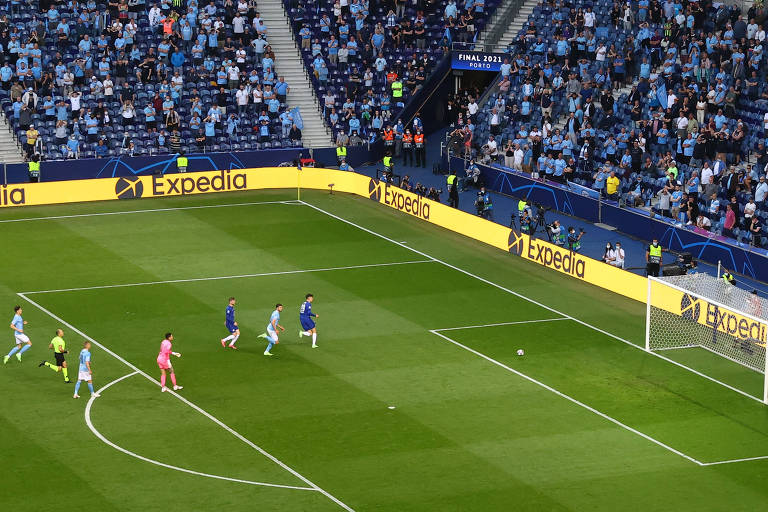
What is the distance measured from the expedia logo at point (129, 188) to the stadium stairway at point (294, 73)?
1048 cm

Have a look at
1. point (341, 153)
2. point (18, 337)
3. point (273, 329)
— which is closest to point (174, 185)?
point (341, 153)

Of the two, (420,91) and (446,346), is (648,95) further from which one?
(446,346)

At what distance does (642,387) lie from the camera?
129 ft

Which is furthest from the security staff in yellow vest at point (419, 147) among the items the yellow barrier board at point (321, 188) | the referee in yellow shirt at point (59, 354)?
the referee in yellow shirt at point (59, 354)

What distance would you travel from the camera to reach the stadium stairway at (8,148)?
212 ft

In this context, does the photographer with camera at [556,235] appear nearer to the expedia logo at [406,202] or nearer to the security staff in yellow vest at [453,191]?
the expedia logo at [406,202]

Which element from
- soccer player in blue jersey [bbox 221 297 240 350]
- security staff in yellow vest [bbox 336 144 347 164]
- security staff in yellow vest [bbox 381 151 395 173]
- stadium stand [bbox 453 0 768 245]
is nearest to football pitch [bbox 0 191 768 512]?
soccer player in blue jersey [bbox 221 297 240 350]

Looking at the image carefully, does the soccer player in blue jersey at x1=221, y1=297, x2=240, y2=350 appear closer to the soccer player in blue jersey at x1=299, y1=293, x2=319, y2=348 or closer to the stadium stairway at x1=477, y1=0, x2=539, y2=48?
the soccer player in blue jersey at x1=299, y1=293, x2=319, y2=348

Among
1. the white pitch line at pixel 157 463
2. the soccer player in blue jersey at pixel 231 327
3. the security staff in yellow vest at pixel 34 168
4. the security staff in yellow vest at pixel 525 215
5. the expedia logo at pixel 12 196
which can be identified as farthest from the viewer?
the security staff in yellow vest at pixel 34 168

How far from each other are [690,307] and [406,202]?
64.9ft

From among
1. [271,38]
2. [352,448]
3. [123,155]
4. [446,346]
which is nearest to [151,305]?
[446,346]

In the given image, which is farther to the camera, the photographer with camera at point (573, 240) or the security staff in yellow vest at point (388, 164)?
the security staff in yellow vest at point (388, 164)

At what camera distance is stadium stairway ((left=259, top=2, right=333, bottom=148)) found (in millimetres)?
71500

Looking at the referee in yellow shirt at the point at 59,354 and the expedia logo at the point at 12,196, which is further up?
the expedia logo at the point at 12,196
